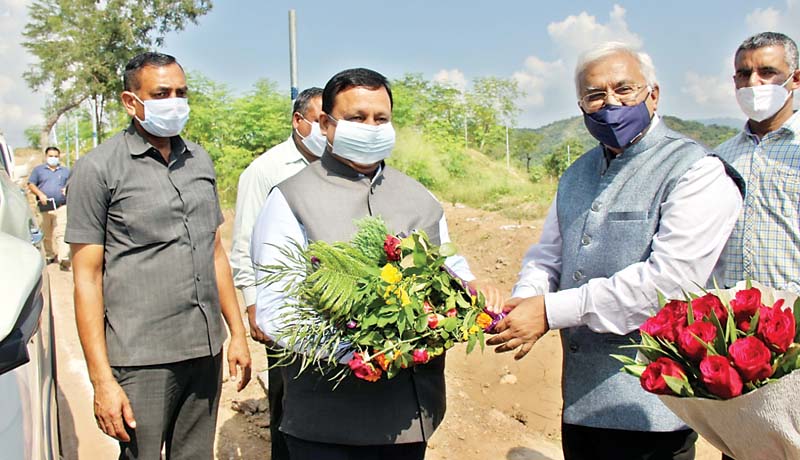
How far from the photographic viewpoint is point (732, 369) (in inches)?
56.4

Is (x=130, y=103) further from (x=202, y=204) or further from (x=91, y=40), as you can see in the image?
(x=91, y=40)

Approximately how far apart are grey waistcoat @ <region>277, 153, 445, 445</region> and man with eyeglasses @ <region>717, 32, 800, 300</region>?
161 cm

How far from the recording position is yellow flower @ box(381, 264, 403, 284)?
185 cm

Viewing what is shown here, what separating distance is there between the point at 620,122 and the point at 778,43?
1567 mm

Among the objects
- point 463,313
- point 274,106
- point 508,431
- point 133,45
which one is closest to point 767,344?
point 463,313

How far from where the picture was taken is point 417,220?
7.77 ft

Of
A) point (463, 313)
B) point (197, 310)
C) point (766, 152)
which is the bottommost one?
point (197, 310)

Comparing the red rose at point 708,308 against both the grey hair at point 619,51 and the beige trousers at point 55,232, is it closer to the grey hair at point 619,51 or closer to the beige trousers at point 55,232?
the grey hair at point 619,51

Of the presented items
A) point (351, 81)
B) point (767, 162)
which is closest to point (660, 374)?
point (351, 81)

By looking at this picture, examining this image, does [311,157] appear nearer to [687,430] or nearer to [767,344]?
[687,430]

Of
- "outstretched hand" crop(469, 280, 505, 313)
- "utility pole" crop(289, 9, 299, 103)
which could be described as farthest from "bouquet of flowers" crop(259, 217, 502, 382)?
"utility pole" crop(289, 9, 299, 103)

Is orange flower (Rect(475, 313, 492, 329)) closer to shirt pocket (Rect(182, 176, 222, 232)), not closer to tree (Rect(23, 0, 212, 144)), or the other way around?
shirt pocket (Rect(182, 176, 222, 232))

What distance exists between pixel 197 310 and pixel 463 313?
4.54 feet

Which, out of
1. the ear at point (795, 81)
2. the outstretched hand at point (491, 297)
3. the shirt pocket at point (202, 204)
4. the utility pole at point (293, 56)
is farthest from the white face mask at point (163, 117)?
the utility pole at point (293, 56)
